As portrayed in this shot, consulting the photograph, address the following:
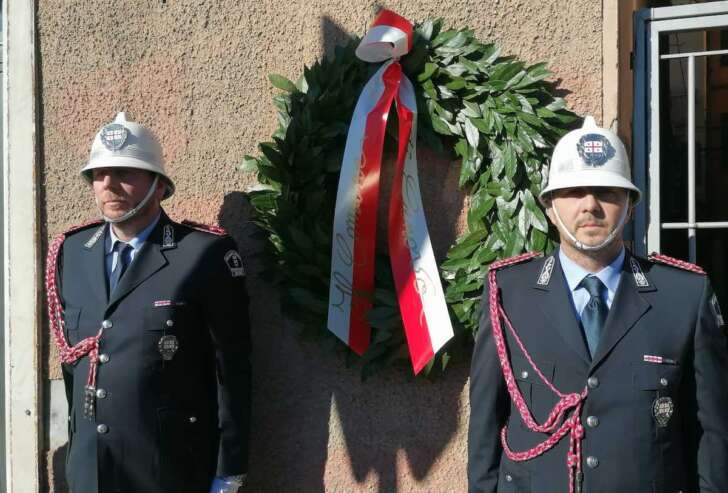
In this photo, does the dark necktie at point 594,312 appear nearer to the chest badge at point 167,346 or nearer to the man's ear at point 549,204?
the man's ear at point 549,204

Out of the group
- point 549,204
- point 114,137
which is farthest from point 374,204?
point 114,137

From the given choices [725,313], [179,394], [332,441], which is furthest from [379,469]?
[725,313]

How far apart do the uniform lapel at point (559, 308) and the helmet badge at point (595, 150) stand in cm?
33

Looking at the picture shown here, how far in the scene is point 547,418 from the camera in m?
2.82

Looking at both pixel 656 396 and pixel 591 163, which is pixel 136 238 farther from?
pixel 656 396

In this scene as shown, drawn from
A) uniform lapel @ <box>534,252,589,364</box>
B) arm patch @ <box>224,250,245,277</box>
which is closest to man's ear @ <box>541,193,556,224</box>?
uniform lapel @ <box>534,252,589,364</box>

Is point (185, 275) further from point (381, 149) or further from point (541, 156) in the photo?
point (541, 156)

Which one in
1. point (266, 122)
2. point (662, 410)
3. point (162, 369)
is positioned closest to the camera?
point (662, 410)

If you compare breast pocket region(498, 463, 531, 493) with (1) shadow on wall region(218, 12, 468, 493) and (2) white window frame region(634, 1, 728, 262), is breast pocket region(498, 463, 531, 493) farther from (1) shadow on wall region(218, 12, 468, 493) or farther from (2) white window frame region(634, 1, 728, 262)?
(2) white window frame region(634, 1, 728, 262)

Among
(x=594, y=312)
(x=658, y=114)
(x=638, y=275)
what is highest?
(x=658, y=114)

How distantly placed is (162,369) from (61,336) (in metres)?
0.53

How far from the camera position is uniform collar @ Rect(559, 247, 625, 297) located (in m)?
2.89

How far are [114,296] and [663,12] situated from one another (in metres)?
2.38

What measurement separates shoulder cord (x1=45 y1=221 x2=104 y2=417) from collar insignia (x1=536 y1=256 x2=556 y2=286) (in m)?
1.59
